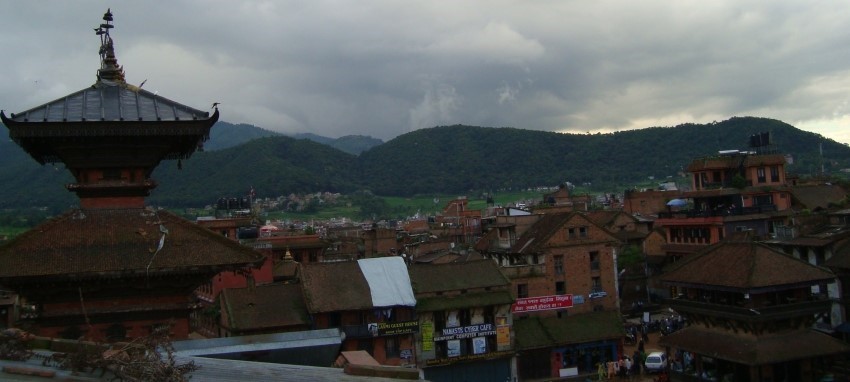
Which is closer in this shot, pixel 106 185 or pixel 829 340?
pixel 106 185

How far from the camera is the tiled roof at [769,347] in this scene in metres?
33.9

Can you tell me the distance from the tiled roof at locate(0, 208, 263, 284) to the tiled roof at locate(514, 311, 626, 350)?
122 feet

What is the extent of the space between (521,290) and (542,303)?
235cm

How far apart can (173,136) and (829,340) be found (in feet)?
118

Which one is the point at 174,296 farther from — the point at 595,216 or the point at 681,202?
the point at 681,202

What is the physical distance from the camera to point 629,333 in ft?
184

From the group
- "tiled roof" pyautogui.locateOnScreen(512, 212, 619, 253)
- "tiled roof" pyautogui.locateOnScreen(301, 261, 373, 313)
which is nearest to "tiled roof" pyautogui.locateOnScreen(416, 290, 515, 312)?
"tiled roof" pyautogui.locateOnScreen(301, 261, 373, 313)

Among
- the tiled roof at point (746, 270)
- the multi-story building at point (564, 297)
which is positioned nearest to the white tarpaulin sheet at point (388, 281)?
the multi-story building at point (564, 297)

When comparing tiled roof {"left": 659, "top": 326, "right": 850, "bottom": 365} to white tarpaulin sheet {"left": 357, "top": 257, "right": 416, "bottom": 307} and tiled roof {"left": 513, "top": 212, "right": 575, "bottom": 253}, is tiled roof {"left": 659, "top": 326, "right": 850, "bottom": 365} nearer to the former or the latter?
tiled roof {"left": 513, "top": 212, "right": 575, "bottom": 253}

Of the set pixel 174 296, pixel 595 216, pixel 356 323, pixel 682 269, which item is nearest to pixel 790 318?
A: pixel 682 269

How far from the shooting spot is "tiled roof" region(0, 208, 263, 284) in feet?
39.3

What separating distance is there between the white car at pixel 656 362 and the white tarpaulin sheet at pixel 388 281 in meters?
16.6

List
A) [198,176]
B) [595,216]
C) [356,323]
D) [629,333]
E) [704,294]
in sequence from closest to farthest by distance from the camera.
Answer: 1. [704,294]
2. [356,323]
3. [629,333]
4. [595,216]
5. [198,176]

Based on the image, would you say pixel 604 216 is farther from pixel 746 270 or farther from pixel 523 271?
pixel 746 270
